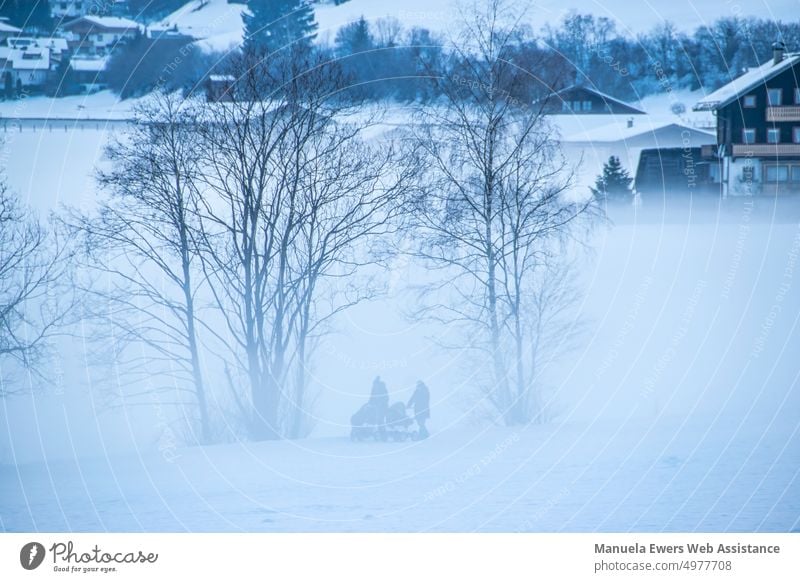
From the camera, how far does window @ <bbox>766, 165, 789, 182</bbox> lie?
211 inches

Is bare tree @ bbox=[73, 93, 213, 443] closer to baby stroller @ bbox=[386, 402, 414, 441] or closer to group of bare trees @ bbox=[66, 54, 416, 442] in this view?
group of bare trees @ bbox=[66, 54, 416, 442]

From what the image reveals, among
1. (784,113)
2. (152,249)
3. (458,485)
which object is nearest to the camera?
(458,485)

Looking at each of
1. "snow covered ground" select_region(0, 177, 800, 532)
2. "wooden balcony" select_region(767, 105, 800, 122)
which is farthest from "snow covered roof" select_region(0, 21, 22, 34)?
"wooden balcony" select_region(767, 105, 800, 122)

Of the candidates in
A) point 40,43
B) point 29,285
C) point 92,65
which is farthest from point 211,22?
point 29,285

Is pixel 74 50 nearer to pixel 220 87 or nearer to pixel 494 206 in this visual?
pixel 220 87

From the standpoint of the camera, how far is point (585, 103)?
5.58m

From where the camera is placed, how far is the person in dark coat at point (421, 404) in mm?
5438

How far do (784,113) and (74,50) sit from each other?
3.50 meters

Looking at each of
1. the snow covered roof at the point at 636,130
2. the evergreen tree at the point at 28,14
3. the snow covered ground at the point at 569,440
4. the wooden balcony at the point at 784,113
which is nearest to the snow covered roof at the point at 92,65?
the evergreen tree at the point at 28,14

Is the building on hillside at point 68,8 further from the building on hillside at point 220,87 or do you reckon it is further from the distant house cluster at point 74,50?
the building on hillside at point 220,87

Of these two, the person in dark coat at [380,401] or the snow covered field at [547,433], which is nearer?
the snow covered field at [547,433]

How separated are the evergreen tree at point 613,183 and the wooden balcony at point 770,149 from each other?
0.58 metres

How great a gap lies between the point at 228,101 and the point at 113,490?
202cm

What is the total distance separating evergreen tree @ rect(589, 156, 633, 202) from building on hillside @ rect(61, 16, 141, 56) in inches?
97.1
